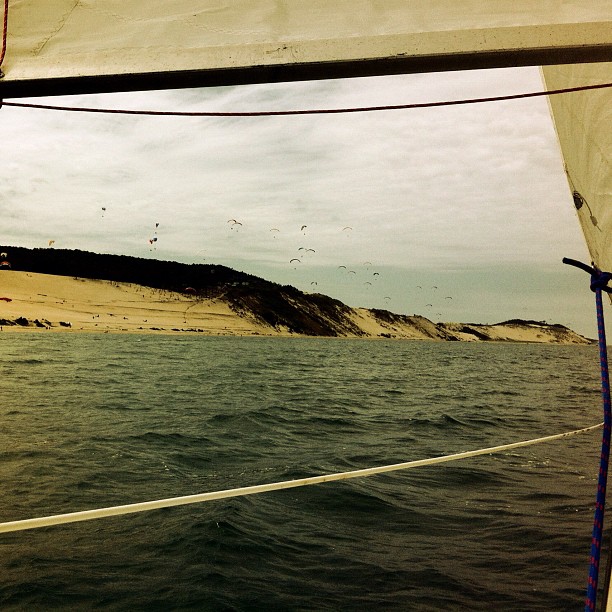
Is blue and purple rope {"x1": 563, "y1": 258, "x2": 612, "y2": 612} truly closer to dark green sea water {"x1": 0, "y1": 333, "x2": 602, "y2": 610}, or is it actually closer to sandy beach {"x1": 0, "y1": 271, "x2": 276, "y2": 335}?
dark green sea water {"x1": 0, "y1": 333, "x2": 602, "y2": 610}

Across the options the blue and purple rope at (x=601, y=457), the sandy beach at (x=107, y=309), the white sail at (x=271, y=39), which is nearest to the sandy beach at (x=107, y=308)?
the sandy beach at (x=107, y=309)

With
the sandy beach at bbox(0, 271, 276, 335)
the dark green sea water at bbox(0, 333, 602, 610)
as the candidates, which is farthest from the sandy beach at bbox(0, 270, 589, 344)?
the dark green sea water at bbox(0, 333, 602, 610)

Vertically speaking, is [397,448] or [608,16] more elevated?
[608,16]

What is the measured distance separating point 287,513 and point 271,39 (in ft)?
22.3

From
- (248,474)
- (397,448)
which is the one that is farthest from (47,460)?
(397,448)

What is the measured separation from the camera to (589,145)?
290 cm

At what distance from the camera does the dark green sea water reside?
5277 mm

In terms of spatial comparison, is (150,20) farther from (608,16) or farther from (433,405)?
(433,405)

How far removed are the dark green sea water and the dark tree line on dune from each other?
337ft

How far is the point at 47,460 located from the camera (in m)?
9.41

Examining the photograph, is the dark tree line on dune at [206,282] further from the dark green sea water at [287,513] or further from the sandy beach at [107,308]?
the dark green sea water at [287,513]

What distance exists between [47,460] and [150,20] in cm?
918

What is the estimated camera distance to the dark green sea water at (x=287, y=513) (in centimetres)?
528

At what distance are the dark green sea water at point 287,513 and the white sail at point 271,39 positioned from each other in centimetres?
472
